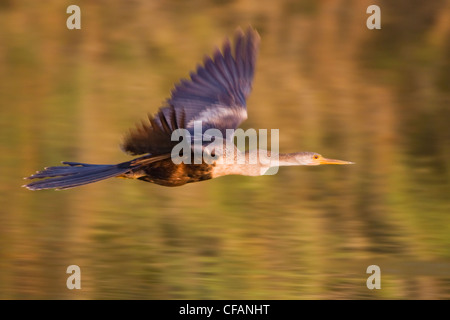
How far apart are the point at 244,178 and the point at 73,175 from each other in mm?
2112

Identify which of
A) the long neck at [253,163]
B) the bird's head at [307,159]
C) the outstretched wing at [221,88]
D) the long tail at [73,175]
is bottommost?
the long tail at [73,175]

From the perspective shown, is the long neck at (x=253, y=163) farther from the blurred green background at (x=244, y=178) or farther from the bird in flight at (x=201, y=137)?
the blurred green background at (x=244, y=178)

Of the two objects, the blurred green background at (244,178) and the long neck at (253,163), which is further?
the blurred green background at (244,178)

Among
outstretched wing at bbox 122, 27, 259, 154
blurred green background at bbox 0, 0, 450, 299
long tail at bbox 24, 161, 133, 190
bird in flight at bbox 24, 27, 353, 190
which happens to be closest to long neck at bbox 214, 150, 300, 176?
bird in flight at bbox 24, 27, 353, 190

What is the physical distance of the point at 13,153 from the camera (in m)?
6.96

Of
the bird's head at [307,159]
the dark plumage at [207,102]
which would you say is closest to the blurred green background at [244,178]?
the bird's head at [307,159]

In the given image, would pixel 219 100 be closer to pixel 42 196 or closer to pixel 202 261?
pixel 202 261

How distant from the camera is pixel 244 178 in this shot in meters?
6.83

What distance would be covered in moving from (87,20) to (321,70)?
2.34 metres

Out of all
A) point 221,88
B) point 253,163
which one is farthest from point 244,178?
point 253,163

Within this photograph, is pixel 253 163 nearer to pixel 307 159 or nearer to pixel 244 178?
pixel 307 159

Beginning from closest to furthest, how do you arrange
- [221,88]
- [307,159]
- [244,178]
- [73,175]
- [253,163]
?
[73,175] → [253,163] → [307,159] → [221,88] → [244,178]

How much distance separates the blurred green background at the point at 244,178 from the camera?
228 inches
